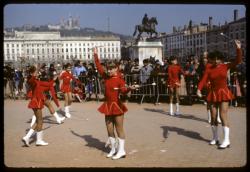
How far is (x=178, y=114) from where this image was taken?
12836 millimetres

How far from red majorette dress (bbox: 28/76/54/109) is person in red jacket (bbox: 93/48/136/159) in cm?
189

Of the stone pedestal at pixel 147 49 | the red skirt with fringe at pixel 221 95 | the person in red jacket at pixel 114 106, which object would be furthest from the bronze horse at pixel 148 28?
the person in red jacket at pixel 114 106

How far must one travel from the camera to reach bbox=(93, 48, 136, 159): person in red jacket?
25.2ft

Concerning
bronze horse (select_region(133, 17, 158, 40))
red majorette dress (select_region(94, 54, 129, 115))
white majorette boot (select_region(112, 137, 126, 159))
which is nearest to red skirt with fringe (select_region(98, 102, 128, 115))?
red majorette dress (select_region(94, 54, 129, 115))

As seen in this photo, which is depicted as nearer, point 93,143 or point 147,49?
point 93,143

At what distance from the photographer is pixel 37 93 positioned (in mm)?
9242

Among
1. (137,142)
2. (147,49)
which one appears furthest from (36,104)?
(147,49)

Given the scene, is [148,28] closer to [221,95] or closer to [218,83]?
[218,83]

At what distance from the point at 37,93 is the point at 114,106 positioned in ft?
7.59

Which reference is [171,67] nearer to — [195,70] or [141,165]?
[195,70]

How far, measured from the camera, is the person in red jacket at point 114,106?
7.69 metres

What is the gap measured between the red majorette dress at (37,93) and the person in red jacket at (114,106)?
1886mm

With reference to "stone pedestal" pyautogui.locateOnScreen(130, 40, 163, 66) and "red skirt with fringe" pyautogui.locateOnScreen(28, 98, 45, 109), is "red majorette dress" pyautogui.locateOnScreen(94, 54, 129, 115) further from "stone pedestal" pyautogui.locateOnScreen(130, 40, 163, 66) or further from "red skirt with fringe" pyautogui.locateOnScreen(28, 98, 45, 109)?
"stone pedestal" pyautogui.locateOnScreen(130, 40, 163, 66)

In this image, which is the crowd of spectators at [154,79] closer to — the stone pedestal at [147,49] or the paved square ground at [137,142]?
the paved square ground at [137,142]
